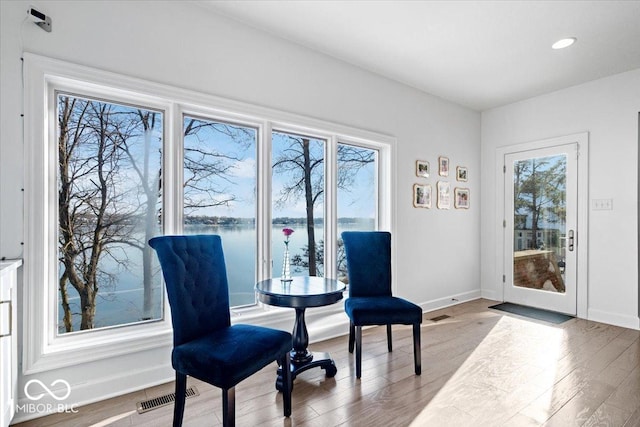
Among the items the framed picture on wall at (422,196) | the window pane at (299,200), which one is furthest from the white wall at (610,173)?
the window pane at (299,200)

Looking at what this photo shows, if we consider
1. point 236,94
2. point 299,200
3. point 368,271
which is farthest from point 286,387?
point 236,94

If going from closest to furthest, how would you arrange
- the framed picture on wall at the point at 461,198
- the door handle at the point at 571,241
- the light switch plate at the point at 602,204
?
the light switch plate at the point at 602,204, the door handle at the point at 571,241, the framed picture on wall at the point at 461,198

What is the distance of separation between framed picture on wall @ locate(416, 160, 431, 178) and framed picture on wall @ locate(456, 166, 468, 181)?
0.67 metres

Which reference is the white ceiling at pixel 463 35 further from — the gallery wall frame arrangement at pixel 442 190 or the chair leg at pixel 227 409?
the chair leg at pixel 227 409

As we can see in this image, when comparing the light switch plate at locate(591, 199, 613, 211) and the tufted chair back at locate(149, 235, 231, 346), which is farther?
the light switch plate at locate(591, 199, 613, 211)

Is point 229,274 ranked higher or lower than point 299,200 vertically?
lower

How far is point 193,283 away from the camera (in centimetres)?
193

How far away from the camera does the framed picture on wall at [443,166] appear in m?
4.48

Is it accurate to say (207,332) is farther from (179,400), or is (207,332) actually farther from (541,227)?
(541,227)

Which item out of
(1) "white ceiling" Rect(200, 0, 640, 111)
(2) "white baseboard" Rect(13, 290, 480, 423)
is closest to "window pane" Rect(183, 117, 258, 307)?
(2) "white baseboard" Rect(13, 290, 480, 423)

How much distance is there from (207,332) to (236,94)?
1.87 metres

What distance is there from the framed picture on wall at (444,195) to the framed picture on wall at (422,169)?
29 centimetres

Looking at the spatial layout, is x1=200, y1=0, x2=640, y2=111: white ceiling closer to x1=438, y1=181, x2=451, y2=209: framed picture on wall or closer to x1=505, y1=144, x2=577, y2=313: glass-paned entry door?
x1=505, y1=144, x2=577, y2=313: glass-paned entry door

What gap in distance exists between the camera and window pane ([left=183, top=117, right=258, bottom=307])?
2688 millimetres
